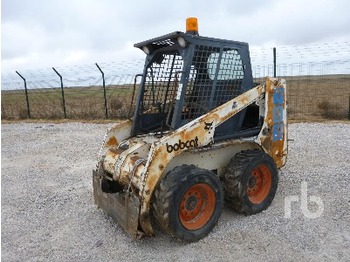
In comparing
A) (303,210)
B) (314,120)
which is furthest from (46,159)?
(314,120)

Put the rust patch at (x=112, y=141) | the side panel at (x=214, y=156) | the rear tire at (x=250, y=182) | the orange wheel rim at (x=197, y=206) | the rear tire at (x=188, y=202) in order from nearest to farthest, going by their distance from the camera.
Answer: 1. the rear tire at (x=188, y=202)
2. the orange wheel rim at (x=197, y=206)
3. the side panel at (x=214, y=156)
4. the rear tire at (x=250, y=182)
5. the rust patch at (x=112, y=141)

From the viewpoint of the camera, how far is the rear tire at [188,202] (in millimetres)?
3650

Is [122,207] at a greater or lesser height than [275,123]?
lesser

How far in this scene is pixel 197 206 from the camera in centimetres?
405

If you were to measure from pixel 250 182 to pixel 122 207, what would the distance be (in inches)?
65.8

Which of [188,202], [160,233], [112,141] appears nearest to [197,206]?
[188,202]

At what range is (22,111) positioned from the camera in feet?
53.4

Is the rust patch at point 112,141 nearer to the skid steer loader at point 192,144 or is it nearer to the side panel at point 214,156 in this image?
the skid steer loader at point 192,144

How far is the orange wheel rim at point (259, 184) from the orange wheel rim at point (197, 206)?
2.33ft

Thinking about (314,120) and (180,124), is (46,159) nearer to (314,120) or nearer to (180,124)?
(180,124)

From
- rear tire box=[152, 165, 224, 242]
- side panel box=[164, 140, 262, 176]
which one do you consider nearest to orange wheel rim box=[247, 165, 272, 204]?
side panel box=[164, 140, 262, 176]

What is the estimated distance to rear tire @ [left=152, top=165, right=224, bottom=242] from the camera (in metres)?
3.65

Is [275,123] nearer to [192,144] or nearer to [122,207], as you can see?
[192,144]

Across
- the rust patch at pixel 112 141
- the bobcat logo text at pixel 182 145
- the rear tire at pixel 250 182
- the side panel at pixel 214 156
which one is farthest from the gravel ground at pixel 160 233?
the bobcat logo text at pixel 182 145
